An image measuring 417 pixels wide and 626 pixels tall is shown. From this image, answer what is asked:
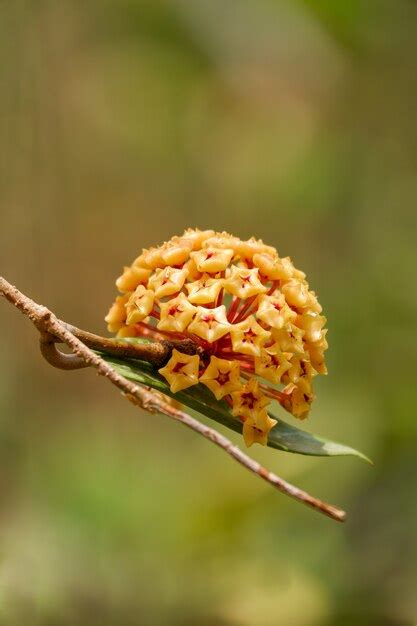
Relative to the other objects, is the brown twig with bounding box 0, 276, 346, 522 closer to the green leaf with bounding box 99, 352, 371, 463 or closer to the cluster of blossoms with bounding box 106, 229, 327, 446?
the green leaf with bounding box 99, 352, 371, 463

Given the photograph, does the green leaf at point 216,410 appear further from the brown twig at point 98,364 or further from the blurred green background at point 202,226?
the blurred green background at point 202,226

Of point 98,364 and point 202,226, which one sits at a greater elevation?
point 202,226

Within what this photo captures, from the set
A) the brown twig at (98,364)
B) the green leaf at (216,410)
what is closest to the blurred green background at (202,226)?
the green leaf at (216,410)

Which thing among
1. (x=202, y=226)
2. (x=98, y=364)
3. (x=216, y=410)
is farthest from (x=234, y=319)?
(x=202, y=226)

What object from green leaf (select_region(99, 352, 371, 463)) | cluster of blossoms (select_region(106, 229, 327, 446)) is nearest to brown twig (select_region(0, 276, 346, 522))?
green leaf (select_region(99, 352, 371, 463))

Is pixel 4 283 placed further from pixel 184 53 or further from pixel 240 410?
pixel 184 53

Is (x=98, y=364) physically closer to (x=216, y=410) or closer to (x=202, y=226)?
(x=216, y=410)
